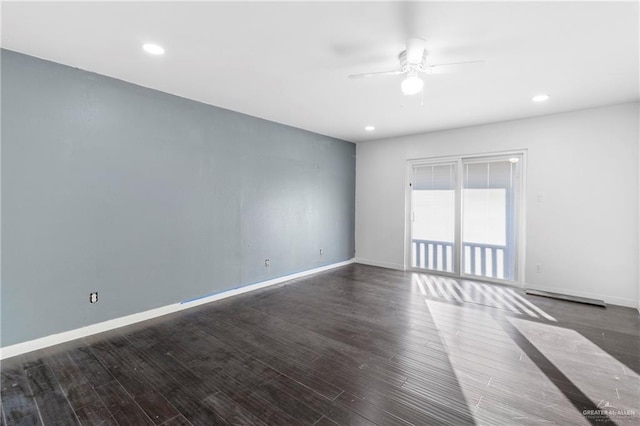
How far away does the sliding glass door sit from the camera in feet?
15.1

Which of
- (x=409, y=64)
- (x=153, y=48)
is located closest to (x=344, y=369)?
(x=409, y=64)

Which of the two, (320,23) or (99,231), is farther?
(99,231)

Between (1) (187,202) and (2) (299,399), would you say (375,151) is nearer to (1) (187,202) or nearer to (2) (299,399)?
(1) (187,202)

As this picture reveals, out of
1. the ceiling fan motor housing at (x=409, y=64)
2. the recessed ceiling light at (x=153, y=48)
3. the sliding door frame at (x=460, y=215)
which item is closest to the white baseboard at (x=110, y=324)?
the recessed ceiling light at (x=153, y=48)

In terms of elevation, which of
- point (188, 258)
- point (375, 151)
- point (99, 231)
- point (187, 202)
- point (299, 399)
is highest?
point (375, 151)

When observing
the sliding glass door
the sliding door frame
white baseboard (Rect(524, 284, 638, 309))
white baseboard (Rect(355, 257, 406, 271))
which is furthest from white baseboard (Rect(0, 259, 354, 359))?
white baseboard (Rect(524, 284, 638, 309))

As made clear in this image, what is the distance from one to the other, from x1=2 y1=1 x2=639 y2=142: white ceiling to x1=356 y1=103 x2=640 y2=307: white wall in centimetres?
44

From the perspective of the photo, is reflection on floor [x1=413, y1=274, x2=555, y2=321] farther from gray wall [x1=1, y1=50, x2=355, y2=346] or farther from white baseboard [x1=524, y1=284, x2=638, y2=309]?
gray wall [x1=1, y1=50, x2=355, y2=346]

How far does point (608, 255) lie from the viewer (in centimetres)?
382

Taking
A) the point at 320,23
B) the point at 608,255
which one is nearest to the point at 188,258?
the point at 320,23

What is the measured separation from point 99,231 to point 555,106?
569 cm

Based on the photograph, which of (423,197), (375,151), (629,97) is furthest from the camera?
(375,151)

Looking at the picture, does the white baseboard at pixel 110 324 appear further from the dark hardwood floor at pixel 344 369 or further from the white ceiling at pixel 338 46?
the white ceiling at pixel 338 46

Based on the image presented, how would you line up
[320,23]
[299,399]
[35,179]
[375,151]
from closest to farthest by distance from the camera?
[299,399]
[320,23]
[35,179]
[375,151]
